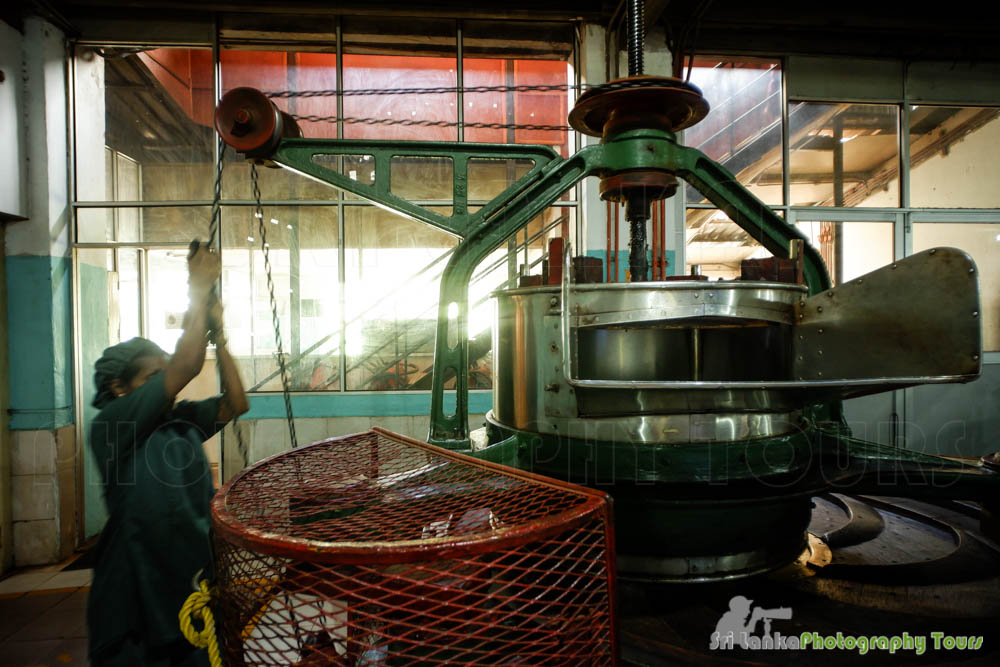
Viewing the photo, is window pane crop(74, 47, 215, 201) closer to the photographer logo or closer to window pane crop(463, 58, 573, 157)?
window pane crop(463, 58, 573, 157)

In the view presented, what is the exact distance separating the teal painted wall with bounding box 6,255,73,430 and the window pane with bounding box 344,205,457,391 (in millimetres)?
2599

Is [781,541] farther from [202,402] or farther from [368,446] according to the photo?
[202,402]

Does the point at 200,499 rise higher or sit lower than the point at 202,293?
lower

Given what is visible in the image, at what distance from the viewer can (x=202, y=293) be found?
1.95 metres

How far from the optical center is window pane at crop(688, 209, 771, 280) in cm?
552

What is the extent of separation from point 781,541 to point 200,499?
2.27 m

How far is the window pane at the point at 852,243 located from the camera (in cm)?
550

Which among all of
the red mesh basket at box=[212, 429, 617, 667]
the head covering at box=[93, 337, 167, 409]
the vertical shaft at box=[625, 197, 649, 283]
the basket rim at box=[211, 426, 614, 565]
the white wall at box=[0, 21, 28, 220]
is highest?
the white wall at box=[0, 21, 28, 220]

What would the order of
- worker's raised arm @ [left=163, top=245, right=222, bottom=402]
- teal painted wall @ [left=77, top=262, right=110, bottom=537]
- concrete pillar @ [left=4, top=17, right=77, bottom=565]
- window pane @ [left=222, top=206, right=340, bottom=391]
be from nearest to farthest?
worker's raised arm @ [left=163, top=245, right=222, bottom=402] < concrete pillar @ [left=4, top=17, right=77, bottom=565] < teal painted wall @ [left=77, top=262, right=110, bottom=537] < window pane @ [left=222, top=206, right=340, bottom=391]

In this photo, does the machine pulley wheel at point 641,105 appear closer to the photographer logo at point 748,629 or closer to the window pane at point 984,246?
the photographer logo at point 748,629

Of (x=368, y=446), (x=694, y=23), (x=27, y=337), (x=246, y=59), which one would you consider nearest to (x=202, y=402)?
(x=368, y=446)

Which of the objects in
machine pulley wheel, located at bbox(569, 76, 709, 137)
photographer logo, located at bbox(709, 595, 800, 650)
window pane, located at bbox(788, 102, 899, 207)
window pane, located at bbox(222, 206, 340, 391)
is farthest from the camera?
window pane, located at bbox(788, 102, 899, 207)

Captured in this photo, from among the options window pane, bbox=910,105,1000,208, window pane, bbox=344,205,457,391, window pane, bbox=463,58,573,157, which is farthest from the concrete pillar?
window pane, bbox=910,105,1000,208

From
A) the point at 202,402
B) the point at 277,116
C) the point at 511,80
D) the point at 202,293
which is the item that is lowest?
the point at 202,402
